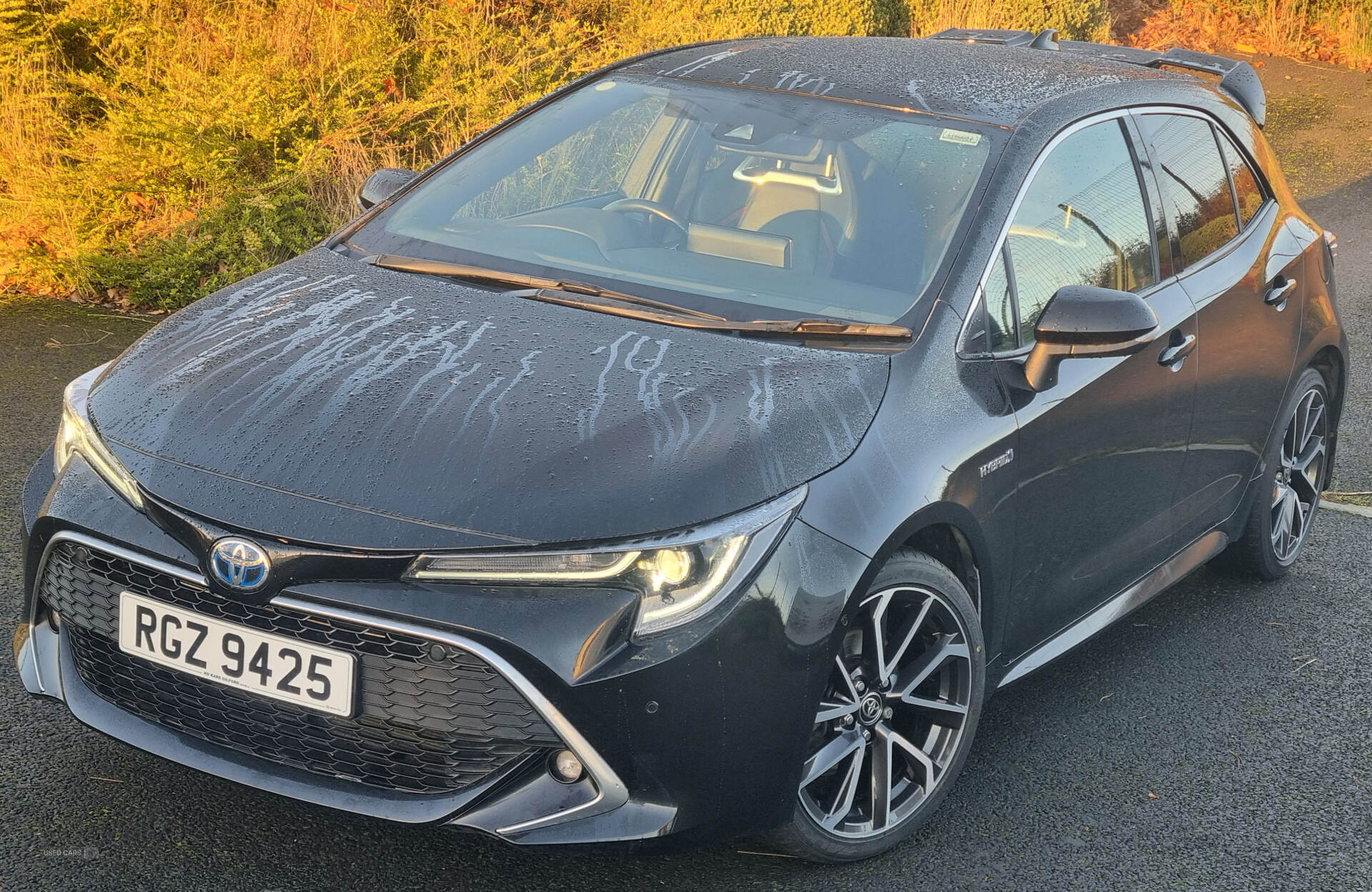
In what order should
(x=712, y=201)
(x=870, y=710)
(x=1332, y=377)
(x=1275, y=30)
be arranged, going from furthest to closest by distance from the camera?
(x=1275, y=30)
(x=1332, y=377)
(x=712, y=201)
(x=870, y=710)

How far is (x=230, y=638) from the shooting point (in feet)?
8.61

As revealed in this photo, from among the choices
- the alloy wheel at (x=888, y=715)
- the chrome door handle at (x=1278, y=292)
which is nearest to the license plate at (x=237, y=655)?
the alloy wheel at (x=888, y=715)

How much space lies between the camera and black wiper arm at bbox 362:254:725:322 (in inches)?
132

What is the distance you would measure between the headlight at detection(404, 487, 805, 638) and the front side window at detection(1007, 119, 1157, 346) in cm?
115

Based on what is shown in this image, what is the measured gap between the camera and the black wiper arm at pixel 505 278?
11.0 feet

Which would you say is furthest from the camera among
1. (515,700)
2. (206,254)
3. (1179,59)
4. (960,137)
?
(206,254)

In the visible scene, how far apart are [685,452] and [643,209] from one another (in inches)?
60.9

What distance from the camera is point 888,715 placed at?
313cm

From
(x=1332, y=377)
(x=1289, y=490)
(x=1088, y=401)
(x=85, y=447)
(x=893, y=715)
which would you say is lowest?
(x=1289, y=490)

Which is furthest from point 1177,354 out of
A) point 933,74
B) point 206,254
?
point 206,254

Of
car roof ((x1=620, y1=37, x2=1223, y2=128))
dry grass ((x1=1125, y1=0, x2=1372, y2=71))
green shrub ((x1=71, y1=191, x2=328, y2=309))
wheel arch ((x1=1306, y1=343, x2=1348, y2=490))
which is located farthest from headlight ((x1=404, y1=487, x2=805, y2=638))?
dry grass ((x1=1125, y1=0, x2=1372, y2=71))

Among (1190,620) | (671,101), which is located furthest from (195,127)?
(1190,620)

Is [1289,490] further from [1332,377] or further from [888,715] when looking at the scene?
[888,715]

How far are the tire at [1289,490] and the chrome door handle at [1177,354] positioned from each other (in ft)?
3.07
